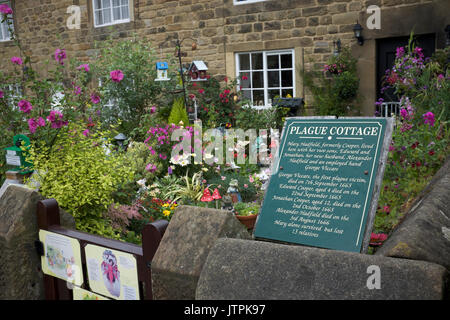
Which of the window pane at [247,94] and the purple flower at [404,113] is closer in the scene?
the purple flower at [404,113]

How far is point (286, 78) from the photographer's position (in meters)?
9.63

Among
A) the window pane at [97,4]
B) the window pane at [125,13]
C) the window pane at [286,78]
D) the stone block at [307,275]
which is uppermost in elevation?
the window pane at [97,4]

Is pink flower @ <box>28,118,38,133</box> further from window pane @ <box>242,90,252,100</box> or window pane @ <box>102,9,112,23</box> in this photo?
window pane @ <box>102,9,112,23</box>

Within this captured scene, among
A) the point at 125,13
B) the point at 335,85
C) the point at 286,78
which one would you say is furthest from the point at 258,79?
the point at 125,13

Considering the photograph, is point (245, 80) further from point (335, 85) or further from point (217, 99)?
point (335, 85)

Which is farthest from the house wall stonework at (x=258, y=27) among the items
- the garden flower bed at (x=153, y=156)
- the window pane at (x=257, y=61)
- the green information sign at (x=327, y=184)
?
the green information sign at (x=327, y=184)

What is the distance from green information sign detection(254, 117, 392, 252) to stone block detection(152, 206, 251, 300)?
572 mm

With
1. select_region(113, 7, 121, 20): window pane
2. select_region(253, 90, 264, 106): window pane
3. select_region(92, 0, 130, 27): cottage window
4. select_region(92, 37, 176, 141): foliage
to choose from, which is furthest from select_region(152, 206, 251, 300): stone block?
select_region(113, 7, 121, 20): window pane

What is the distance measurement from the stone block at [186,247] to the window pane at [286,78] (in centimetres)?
778

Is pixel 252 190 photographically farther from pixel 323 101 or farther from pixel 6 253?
pixel 323 101

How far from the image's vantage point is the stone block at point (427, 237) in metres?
1.83

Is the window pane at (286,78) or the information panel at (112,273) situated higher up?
the window pane at (286,78)

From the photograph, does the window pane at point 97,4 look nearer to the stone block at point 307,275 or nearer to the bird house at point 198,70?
the bird house at point 198,70
